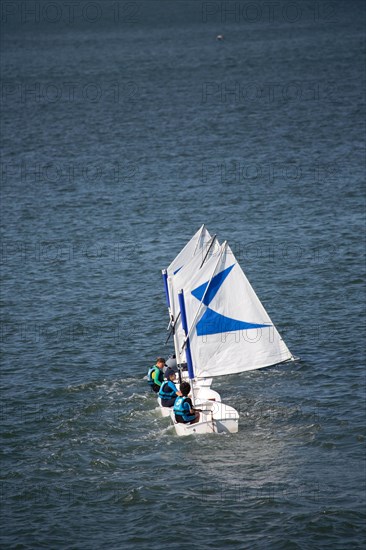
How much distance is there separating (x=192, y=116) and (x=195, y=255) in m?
76.3

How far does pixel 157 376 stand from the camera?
147 feet

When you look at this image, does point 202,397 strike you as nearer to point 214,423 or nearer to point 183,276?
point 214,423

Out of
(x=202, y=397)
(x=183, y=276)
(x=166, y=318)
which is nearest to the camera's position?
(x=202, y=397)

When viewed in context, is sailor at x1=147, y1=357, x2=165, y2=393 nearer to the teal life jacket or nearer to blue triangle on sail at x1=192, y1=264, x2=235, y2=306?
the teal life jacket

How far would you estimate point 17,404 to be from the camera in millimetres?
46188

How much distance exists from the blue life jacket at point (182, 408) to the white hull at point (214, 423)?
0.41 metres

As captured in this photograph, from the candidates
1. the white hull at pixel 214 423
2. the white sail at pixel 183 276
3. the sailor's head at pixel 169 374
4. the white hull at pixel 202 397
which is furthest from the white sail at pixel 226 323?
the white hull at pixel 214 423

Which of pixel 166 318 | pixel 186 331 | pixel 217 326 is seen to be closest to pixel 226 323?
pixel 217 326

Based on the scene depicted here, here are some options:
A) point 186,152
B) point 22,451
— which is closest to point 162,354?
point 22,451

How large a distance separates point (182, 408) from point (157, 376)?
3.66m

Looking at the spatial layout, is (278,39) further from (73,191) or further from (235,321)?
(235,321)

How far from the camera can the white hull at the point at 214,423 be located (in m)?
41.5

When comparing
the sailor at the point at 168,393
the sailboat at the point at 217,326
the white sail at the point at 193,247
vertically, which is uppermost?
the white sail at the point at 193,247

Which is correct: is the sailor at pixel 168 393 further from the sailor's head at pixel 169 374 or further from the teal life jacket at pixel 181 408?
the teal life jacket at pixel 181 408
